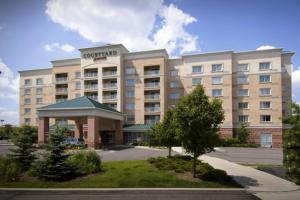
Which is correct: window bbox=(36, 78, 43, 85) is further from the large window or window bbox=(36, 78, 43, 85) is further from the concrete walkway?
the concrete walkway

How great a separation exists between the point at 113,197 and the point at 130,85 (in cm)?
4086

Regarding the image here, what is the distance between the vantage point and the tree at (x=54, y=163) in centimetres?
1349

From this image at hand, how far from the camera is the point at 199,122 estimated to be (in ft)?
46.0

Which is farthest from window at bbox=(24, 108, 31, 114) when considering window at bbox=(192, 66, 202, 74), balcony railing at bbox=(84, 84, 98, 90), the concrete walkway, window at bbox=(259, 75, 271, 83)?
the concrete walkway

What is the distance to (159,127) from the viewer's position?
23.6m

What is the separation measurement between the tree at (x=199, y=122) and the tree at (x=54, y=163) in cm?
642

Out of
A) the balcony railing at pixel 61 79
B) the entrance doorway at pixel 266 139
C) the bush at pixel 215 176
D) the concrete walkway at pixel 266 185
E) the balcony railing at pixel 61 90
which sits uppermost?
the balcony railing at pixel 61 79

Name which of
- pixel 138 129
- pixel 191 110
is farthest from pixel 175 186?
pixel 138 129

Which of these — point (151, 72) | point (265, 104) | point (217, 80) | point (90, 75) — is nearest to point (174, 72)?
A: point (151, 72)

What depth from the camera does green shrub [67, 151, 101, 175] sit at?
14766 millimetres

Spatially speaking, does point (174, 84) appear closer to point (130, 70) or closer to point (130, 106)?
point (130, 70)

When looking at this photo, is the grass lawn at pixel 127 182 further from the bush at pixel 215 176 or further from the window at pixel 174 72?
Result: the window at pixel 174 72

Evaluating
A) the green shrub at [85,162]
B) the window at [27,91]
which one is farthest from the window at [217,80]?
the window at [27,91]

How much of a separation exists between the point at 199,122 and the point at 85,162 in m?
6.90
